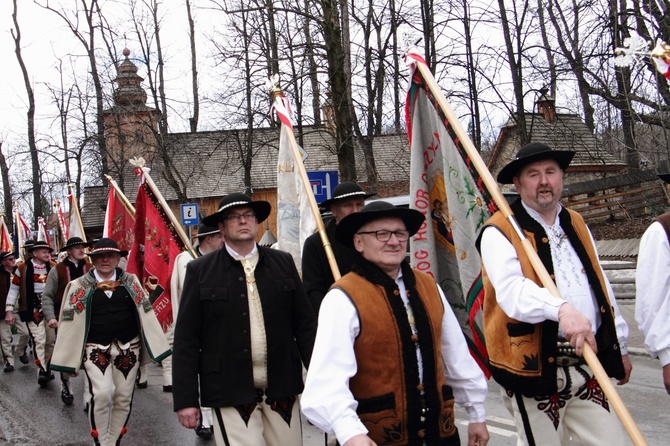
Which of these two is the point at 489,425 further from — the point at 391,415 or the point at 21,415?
the point at 21,415

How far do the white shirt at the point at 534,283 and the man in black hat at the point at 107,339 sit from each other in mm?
3947

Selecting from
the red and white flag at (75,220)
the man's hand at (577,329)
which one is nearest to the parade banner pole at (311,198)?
the man's hand at (577,329)

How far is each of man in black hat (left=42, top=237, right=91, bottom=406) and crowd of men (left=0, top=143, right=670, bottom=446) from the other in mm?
4821

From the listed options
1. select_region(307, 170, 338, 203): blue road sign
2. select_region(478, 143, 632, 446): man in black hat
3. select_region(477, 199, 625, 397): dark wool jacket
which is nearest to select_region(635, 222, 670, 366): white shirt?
select_region(478, 143, 632, 446): man in black hat

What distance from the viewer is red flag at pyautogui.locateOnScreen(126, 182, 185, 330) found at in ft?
29.3

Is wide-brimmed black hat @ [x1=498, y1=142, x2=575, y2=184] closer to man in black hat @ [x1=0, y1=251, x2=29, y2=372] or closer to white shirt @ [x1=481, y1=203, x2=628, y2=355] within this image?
white shirt @ [x1=481, y1=203, x2=628, y2=355]

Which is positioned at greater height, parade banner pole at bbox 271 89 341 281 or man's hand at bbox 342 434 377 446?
parade banner pole at bbox 271 89 341 281

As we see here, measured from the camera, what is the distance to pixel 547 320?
3611 mm

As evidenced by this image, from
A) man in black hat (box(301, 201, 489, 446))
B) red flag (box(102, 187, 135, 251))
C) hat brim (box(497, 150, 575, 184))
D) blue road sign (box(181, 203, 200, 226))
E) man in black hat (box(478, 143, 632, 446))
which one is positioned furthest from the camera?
blue road sign (box(181, 203, 200, 226))

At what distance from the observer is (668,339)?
4.06 meters

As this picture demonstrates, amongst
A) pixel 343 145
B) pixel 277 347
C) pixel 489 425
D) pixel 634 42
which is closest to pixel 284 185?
pixel 277 347

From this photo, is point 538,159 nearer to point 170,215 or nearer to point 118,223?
point 170,215

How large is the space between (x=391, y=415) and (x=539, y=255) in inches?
51.3

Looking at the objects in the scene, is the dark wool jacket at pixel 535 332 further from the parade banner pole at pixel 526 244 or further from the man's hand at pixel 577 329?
the man's hand at pixel 577 329
